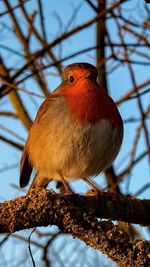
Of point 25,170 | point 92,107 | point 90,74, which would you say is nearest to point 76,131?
point 92,107

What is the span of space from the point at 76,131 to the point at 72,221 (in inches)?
50.0

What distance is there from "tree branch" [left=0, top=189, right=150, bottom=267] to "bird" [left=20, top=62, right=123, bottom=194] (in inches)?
39.9

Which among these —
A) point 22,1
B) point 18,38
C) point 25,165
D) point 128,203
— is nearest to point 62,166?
point 25,165

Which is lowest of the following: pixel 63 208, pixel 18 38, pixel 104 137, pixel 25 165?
pixel 63 208

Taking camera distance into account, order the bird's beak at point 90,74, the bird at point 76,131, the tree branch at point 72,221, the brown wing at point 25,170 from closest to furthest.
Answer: the tree branch at point 72,221 → the bird at point 76,131 → the bird's beak at point 90,74 → the brown wing at point 25,170

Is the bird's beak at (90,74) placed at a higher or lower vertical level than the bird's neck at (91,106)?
higher

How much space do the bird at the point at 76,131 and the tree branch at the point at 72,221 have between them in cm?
101

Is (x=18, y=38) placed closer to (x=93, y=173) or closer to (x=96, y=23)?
(x=96, y=23)

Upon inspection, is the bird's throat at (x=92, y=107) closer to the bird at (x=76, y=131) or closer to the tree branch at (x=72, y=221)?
the bird at (x=76, y=131)

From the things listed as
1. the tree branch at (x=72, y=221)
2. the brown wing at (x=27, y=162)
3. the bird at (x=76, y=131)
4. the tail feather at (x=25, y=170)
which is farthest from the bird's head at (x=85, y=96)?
the tree branch at (x=72, y=221)

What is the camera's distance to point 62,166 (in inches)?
160

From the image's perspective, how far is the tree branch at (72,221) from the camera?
2.58 m

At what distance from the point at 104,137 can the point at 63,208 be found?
1317 millimetres

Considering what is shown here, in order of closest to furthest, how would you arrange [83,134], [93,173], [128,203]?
[128,203], [83,134], [93,173]
